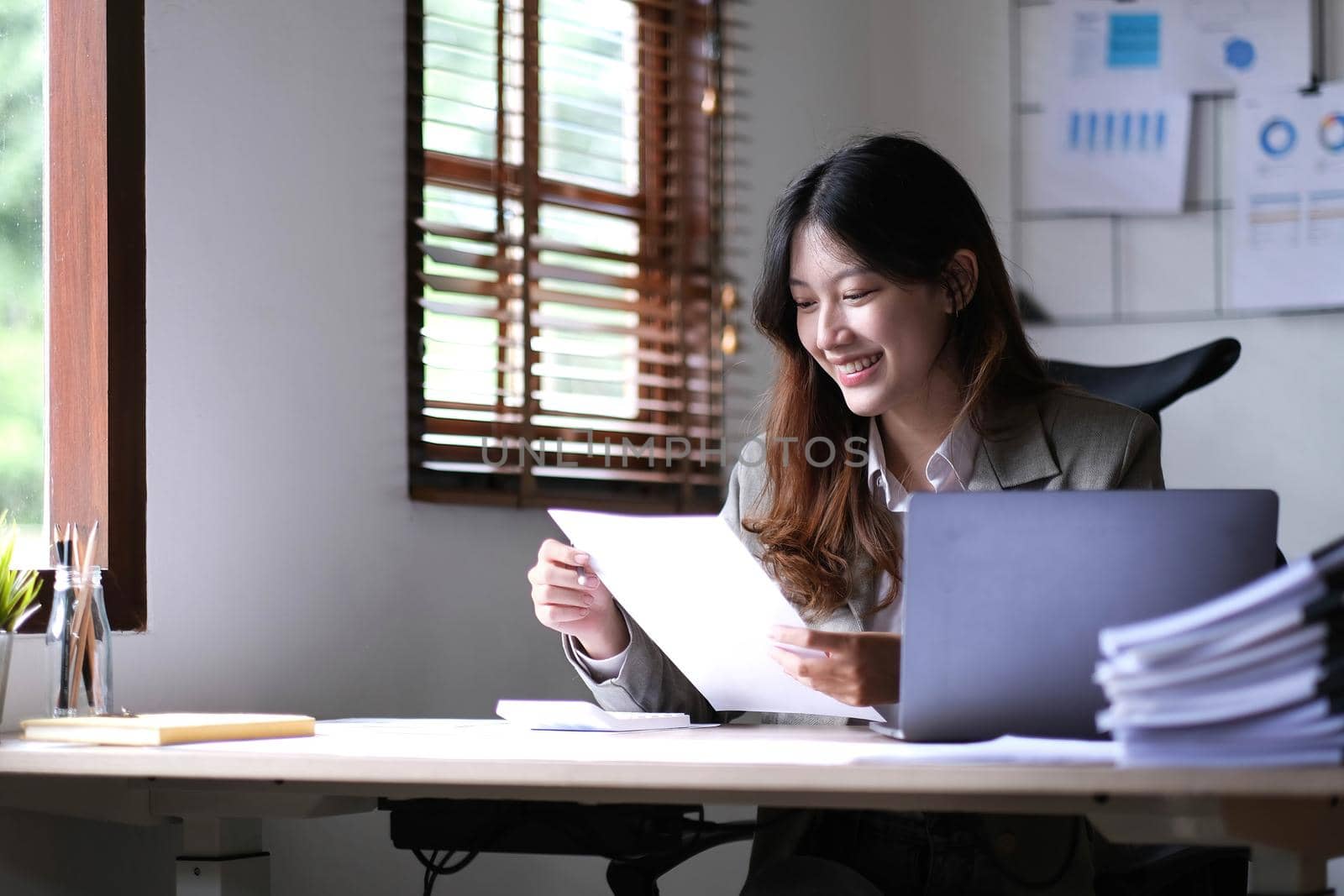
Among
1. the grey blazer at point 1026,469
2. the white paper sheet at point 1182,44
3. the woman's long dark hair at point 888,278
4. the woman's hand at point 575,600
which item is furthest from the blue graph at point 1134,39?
the woman's hand at point 575,600

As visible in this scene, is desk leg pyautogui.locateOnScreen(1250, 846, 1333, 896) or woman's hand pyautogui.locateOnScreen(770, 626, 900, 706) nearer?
desk leg pyautogui.locateOnScreen(1250, 846, 1333, 896)

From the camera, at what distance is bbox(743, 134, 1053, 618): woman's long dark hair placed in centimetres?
167

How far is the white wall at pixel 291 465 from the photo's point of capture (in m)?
1.82

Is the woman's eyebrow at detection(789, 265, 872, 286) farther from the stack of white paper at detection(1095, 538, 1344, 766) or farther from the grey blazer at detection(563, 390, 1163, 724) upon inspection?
the stack of white paper at detection(1095, 538, 1344, 766)

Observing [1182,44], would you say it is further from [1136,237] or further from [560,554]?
[560,554]

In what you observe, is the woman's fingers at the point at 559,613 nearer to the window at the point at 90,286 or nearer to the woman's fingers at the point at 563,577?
the woman's fingers at the point at 563,577

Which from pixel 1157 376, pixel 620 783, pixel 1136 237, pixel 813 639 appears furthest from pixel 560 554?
pixel 1136 237

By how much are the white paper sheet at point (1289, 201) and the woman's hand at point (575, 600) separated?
5.47ft

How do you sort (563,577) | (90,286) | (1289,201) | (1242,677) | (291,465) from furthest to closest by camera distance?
(1289,201) → (291,465) → (90,286) → (563,577) → (1242,677)

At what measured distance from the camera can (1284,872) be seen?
99 centimetres

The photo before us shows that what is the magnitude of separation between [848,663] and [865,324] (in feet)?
1.81

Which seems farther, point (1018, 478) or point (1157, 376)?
point (1157, 376)

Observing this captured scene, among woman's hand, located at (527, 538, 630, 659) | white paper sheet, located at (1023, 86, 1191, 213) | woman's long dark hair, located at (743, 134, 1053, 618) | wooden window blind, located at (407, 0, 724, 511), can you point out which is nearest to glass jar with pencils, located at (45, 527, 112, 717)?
woman's hand, located at (527, 538, 630, 659)

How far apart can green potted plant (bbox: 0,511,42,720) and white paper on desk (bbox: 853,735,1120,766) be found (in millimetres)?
935
